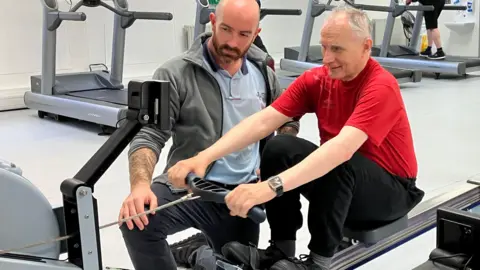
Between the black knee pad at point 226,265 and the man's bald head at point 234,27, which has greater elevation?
the man's bald head at point 234,27

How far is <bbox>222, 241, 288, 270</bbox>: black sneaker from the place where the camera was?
1962 mm

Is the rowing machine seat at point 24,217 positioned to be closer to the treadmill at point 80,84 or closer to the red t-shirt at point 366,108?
the red t-shirt at point 366,108

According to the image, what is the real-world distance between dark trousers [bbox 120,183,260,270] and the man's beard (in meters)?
0.51

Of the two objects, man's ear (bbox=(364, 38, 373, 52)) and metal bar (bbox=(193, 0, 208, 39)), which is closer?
man's ear (bbox=(364, 38, 373, 52))

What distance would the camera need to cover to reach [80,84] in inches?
243

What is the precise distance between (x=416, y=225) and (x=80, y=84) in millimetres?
4404

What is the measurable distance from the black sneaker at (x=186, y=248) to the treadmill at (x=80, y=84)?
2.55 meters

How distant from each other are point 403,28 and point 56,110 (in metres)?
7.06

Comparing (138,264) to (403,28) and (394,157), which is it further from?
(403,28)

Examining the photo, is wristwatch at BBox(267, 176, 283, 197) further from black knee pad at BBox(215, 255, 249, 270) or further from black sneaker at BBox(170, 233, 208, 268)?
black sneaker at BBox(170, 233, 208, 268)

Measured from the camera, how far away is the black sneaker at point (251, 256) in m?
1.96

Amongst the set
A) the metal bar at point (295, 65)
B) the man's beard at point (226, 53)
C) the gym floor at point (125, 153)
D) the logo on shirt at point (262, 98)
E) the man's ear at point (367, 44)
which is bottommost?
the gym floor at point (125, 153)

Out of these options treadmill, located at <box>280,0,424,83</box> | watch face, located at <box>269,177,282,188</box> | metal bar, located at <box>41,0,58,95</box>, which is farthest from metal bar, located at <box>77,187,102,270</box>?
treadmill, located at <box>280,0,424,83</box>

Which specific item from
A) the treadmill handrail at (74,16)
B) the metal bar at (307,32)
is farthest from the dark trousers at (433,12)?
the treadmill handrail at (74,16)
